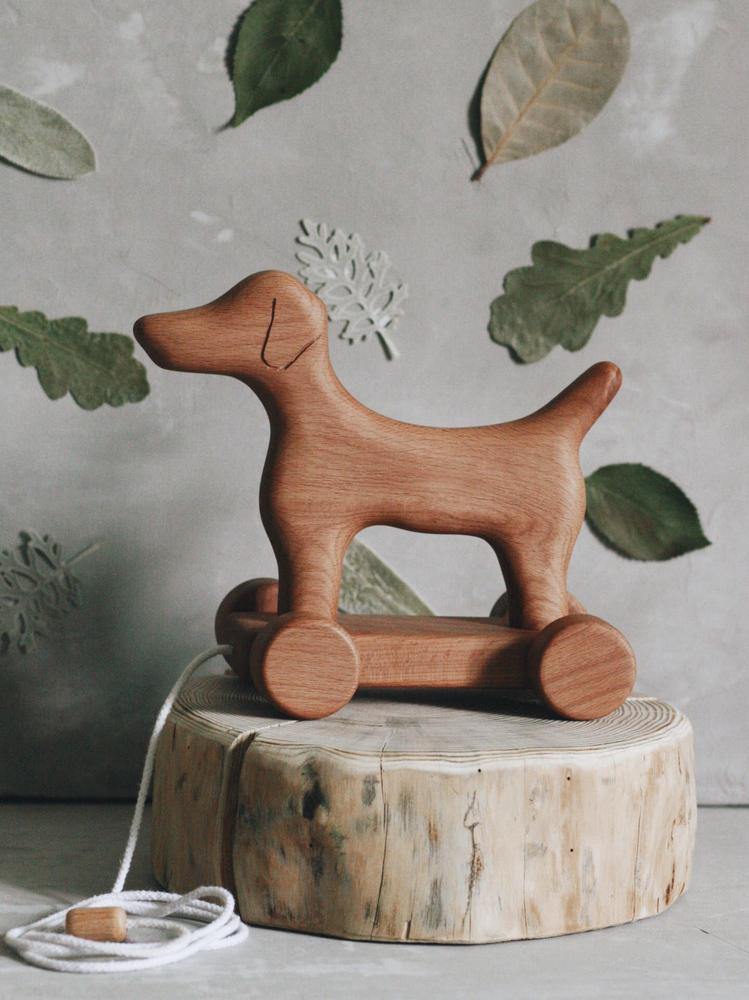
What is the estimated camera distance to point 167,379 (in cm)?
135

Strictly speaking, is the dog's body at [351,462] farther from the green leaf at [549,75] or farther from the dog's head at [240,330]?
the green leaf at [549,75]

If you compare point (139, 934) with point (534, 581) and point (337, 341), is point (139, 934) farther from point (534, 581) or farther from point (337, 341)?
point (337, 341)

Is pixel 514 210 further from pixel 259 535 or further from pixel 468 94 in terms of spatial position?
pixel 259 535

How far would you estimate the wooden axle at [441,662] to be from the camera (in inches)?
38.2

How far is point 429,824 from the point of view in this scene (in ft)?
2.87

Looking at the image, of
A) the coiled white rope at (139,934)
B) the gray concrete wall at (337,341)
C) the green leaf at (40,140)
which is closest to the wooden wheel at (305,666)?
the coiled white rope at (139,934)

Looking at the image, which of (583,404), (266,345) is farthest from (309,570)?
(583,404)

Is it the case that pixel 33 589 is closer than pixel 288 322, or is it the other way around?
pixel 288 322

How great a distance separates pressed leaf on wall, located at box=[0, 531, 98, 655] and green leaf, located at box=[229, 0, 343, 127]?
1.89 ft

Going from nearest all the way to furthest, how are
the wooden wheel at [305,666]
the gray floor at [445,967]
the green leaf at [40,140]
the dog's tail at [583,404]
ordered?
the gray floor at [445,967], the wooden wheel at [305,666], the dog's tail at [583,404], the green leaf at [40,140]

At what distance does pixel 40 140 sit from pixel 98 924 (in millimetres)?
914

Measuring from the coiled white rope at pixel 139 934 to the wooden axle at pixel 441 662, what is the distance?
18cm

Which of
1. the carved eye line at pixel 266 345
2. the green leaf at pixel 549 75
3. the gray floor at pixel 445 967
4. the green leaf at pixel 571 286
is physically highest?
the green leaf at pixel 549 75

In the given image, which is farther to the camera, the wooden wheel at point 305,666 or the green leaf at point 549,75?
the green leaf at point 549,75
